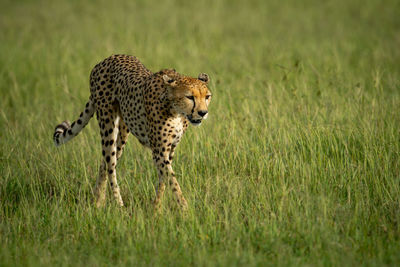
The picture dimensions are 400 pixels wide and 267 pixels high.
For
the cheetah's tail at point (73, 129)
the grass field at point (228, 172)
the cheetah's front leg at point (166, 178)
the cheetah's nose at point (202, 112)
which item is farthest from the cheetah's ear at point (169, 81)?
the cheetah's tail at point (73, 129)

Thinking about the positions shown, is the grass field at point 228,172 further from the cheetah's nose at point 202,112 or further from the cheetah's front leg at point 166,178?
the cheetah's nose at point 202,112

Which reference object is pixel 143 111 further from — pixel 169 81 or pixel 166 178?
pixel 166 178

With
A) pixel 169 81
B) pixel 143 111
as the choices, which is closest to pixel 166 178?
pixel 143 111

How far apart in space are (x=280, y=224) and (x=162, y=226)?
0.83 metres

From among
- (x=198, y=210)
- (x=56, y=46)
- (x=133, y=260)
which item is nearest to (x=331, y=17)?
(x=56, y=46)

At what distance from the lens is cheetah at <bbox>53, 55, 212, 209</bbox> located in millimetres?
4141

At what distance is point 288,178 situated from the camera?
462 centimetres

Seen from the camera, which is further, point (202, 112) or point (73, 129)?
point (73, 129)

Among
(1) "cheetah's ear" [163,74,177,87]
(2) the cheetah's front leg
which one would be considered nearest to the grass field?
(2) the cheetah's front leg

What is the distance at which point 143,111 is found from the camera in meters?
4.54

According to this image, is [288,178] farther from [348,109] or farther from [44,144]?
[44,144]

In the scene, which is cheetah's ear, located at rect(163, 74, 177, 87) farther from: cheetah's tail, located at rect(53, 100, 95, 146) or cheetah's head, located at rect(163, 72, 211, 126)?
cheetah's tail, located at rect(53, 100, 95, 146)

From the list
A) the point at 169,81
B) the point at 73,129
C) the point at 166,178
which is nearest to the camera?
the point at 169,81

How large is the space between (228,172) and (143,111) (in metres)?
0.89
